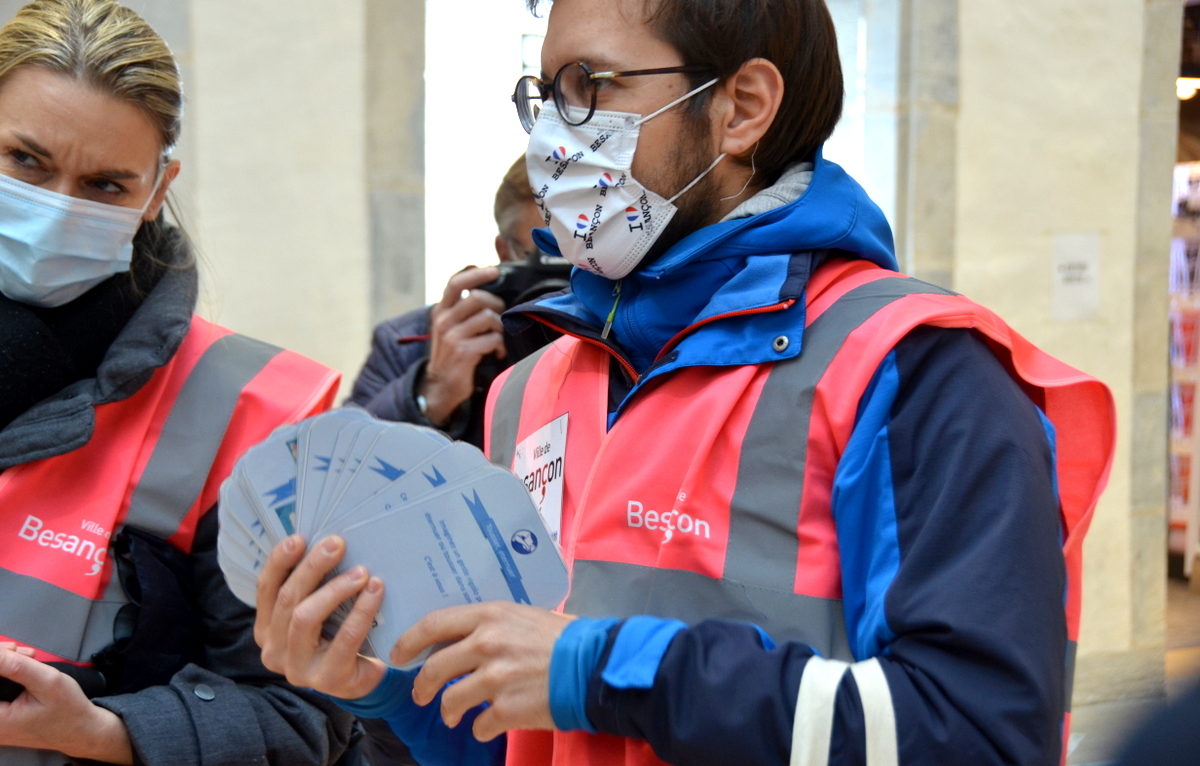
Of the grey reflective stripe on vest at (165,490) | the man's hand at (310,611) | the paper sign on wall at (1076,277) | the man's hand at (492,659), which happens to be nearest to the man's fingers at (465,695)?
the man's hand at (492,659)

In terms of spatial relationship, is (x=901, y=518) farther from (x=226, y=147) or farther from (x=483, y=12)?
(x=483, y=12)

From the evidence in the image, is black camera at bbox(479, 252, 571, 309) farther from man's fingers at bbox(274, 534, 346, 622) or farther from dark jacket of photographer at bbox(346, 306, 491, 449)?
man's fingers at bbox(274, 534, 346, 622)

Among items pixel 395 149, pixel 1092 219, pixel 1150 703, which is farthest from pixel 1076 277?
pixel 1150 703

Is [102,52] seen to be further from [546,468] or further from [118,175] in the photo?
[546,468]

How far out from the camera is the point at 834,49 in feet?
4.91

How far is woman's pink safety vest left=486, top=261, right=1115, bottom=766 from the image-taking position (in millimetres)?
1205

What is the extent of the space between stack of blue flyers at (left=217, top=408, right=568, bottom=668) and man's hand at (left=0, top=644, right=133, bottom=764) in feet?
1.90

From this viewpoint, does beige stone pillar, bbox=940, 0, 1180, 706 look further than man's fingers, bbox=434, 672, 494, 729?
Yes

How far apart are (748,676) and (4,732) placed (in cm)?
107

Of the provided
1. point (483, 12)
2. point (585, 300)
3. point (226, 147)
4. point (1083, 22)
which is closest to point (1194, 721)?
point (585, 300)

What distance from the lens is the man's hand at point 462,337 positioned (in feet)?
8.46

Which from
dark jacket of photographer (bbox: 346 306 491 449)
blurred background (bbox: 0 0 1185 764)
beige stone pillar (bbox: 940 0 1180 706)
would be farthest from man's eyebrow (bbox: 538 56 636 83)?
beige stone pillar (bbox: 940 0 1180 706)

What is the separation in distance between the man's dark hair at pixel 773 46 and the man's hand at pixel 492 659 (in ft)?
2.13

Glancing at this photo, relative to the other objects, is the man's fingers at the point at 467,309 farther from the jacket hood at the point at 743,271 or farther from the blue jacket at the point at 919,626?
the blue jacket at the point at 919,626
